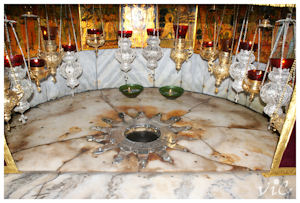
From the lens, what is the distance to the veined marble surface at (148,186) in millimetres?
2744

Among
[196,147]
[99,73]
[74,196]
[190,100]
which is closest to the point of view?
[74,196]

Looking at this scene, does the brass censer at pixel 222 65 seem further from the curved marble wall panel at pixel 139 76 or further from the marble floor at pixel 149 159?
the curved marble wall panel at pixel 139 76

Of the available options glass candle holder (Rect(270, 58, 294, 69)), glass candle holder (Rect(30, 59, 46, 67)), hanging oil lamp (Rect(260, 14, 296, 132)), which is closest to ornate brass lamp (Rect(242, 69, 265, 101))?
hanging oil lamp (Rect(260, 14, 296, 132))

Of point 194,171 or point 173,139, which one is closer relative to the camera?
point 194,171

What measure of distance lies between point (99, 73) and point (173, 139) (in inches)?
137

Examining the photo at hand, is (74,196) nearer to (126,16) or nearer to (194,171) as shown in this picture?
(194,171)

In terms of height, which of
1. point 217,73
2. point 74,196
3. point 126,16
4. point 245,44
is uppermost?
point 126,16

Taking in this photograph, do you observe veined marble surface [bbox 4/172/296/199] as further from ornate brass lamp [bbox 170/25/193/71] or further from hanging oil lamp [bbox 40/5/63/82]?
ornate brass lamp [bbox 170/25/193/71]

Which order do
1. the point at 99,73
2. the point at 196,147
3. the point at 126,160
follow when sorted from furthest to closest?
the point at 99,73 → the point at 196,147 → the point at 126,160

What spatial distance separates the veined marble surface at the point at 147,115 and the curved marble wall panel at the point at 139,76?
30 cm

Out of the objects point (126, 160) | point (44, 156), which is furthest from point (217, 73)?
point (44, 156)

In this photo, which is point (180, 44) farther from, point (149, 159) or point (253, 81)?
point (149, 159)

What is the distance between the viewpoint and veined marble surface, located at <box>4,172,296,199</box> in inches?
108

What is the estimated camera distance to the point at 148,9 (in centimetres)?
615
